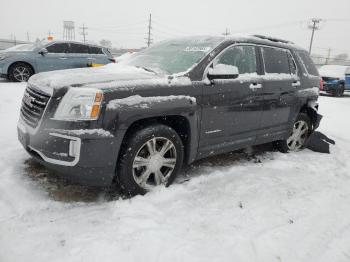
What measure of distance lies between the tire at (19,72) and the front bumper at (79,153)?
8.29 m

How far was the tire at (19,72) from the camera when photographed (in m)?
10.3

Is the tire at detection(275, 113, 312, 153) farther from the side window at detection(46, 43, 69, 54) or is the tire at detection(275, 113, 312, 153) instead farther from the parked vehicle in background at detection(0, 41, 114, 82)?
the side window at detection(46, 43, 69, 54)

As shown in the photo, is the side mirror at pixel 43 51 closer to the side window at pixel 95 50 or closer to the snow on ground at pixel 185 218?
the side window at pixel 95 50

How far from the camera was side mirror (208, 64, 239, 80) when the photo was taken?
3.58 metres

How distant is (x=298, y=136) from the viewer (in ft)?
18.1

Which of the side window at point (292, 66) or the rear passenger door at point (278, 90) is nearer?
the rear passenger door at point (278, 90)

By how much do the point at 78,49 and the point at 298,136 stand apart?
8.42m

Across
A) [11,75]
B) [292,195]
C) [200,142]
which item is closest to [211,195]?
[200,142]

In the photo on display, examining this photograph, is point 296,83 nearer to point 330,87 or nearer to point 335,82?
point 330,87

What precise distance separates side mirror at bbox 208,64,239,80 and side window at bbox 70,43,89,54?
8.67 m

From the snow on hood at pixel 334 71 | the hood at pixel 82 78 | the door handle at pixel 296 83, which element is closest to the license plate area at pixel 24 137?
the hood at pixel 82 78

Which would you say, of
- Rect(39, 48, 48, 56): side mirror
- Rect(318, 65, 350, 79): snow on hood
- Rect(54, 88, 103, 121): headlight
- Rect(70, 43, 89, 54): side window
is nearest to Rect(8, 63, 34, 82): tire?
Rect(39, 48, 48, 56): side mirror

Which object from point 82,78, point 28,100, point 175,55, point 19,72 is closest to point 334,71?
point 19,72

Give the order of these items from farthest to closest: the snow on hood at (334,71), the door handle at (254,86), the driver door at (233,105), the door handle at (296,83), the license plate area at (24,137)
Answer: the snow on hood at (334,71), the door handle at (296,83), the door handle at (254,86), the driver door at (233,105), the license plate area at (24,137)
